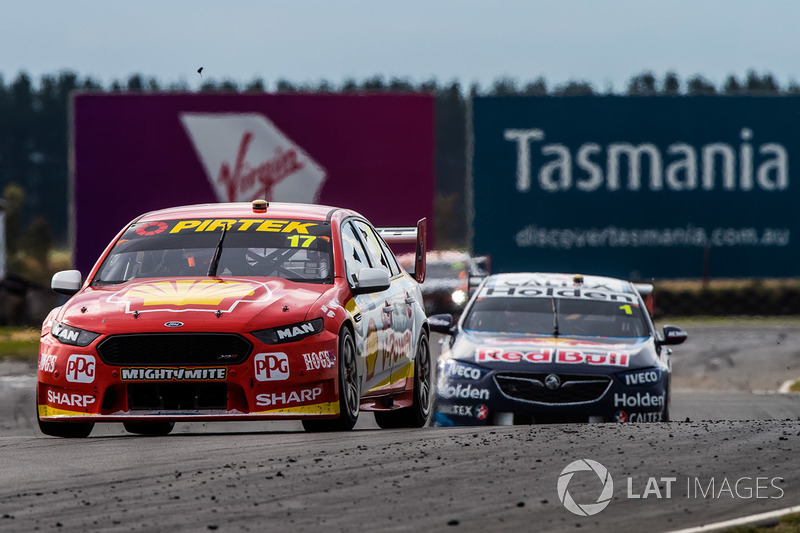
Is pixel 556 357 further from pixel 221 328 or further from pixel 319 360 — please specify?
pixel 221 328

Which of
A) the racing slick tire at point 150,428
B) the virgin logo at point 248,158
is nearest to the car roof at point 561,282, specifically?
the racing slick tire at point 150,428

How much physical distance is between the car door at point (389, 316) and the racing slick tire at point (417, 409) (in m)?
0.32

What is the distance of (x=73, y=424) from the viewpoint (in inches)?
347

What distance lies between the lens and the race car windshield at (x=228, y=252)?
9.14 meters

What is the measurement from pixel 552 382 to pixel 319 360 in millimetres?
3021

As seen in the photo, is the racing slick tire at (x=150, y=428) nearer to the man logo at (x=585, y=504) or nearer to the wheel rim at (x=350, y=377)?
the wheel rim at (x=350, y=377)

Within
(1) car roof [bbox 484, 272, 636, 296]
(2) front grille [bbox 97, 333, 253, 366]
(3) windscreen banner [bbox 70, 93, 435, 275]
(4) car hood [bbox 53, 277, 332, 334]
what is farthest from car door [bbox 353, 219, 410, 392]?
(3) windscreen banner [bbox 70, 93, 435, 275]

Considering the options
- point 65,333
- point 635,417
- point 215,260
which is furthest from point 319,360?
point 635,417

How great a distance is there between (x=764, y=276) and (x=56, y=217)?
77.5 m

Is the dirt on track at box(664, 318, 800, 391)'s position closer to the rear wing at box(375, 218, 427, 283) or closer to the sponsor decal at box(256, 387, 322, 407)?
the rear wing at box(375, 218, 427, 283)

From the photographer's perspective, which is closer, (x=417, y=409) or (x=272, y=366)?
(x=272, y=366)

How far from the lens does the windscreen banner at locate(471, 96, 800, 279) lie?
37438 mm

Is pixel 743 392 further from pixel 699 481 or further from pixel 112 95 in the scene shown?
pixel 112 95

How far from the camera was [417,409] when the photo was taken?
1052 cm
